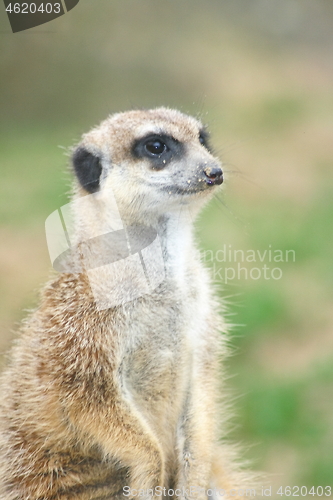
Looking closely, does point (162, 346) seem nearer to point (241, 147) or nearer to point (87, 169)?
point (87, 169)

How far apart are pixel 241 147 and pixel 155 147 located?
143 cm

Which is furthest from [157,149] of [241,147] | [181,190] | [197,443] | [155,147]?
[241,147]

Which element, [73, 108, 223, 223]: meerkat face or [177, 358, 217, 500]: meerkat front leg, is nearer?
[73, 108, 223, 223]: meerkat face

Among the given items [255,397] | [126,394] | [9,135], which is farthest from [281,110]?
[126,394]

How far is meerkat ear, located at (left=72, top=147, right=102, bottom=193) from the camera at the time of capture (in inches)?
71.1

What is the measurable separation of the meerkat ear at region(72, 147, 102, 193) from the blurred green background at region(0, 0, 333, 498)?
0.13m

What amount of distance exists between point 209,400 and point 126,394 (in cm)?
35

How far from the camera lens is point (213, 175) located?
1.73 m

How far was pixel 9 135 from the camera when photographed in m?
2.04

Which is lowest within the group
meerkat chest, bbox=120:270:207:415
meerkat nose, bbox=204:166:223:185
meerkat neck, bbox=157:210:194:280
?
meerkat chest, bbox=120:270:207:415

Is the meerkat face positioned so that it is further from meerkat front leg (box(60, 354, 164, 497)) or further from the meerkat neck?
meerkat front leg (box(60, 354, 164, 497))

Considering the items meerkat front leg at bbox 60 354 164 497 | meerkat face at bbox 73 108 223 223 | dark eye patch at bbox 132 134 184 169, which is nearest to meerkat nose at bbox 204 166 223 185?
meerkat face at bbox 73 108 223 223

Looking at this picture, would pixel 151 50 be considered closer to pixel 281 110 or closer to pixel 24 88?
pixel 24 88

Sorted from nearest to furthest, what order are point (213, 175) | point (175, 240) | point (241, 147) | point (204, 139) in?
1. point (213, 175)
2. point (175, 240)
3. point (204, 139)
4. point (241, 147)
